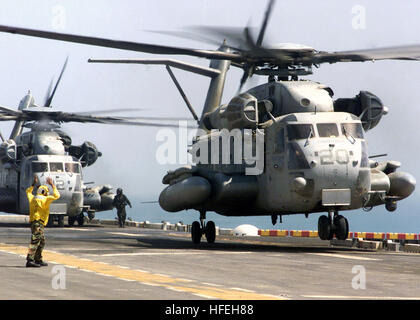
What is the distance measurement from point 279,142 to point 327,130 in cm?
150

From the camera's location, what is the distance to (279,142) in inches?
976

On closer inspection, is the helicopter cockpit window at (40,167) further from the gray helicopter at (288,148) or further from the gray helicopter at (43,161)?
the gray helicopter at (288,148)

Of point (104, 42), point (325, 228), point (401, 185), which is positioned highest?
point (104, 42)

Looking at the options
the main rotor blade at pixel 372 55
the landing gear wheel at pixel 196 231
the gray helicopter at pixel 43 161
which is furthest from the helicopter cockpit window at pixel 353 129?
the gray helicopter at pixel 43 161

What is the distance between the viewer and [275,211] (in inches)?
1017

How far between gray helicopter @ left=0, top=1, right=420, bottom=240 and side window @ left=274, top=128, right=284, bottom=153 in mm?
52

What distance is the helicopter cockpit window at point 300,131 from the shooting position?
79.6 ft

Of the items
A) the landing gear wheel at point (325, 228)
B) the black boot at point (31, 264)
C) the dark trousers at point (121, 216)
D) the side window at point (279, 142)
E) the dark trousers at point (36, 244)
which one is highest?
the side window at point (279, 142)

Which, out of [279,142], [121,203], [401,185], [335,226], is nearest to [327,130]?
[279,142]

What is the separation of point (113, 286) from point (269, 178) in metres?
11.5

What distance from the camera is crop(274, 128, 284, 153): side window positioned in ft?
81.0

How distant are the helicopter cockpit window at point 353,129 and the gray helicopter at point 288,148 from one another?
3cm

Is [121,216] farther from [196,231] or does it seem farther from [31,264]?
[31,264]
